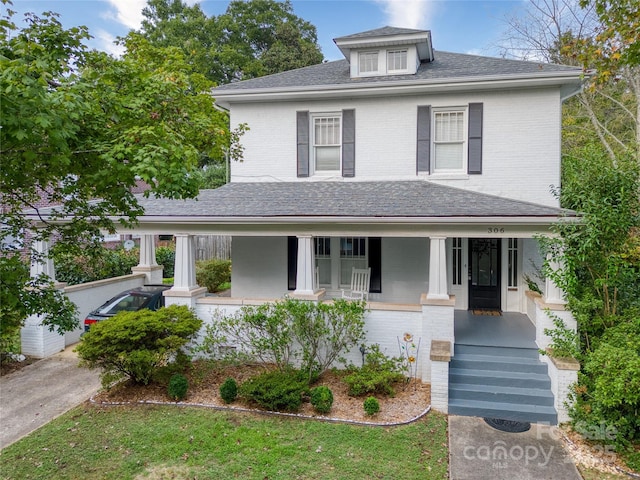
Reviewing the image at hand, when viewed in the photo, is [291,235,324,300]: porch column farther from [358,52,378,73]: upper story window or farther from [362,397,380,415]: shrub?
[358,52,378,73]: upper story window

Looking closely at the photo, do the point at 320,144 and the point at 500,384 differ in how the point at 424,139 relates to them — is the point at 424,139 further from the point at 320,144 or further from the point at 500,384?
the point at 500,384

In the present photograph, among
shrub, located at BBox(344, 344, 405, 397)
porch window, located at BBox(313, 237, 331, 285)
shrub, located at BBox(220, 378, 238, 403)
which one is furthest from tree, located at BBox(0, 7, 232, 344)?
porch window, located at BBox(313, 237, 331, 285)

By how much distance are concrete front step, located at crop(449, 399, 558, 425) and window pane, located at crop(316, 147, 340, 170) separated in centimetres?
636

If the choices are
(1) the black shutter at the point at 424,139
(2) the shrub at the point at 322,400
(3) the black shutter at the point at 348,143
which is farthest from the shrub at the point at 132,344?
(1) the black shutter at the point at 424,139

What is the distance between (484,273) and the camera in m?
10.8

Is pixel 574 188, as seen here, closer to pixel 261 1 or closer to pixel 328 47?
pixel 328 47

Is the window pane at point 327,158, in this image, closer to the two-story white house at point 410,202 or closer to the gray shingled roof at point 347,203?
the two-story white house at point 410,202

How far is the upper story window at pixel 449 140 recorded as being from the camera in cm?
1005

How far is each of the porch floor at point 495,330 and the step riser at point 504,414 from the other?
1435 millimetres

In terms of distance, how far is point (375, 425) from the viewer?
21.7 feet

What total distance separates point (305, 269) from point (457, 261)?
14.3 ft

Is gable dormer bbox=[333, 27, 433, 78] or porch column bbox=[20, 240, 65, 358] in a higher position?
gable dormer bbox=[333, 27, 433, 78]

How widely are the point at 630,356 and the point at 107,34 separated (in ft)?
45.5

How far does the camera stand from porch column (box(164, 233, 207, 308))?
9133mm
